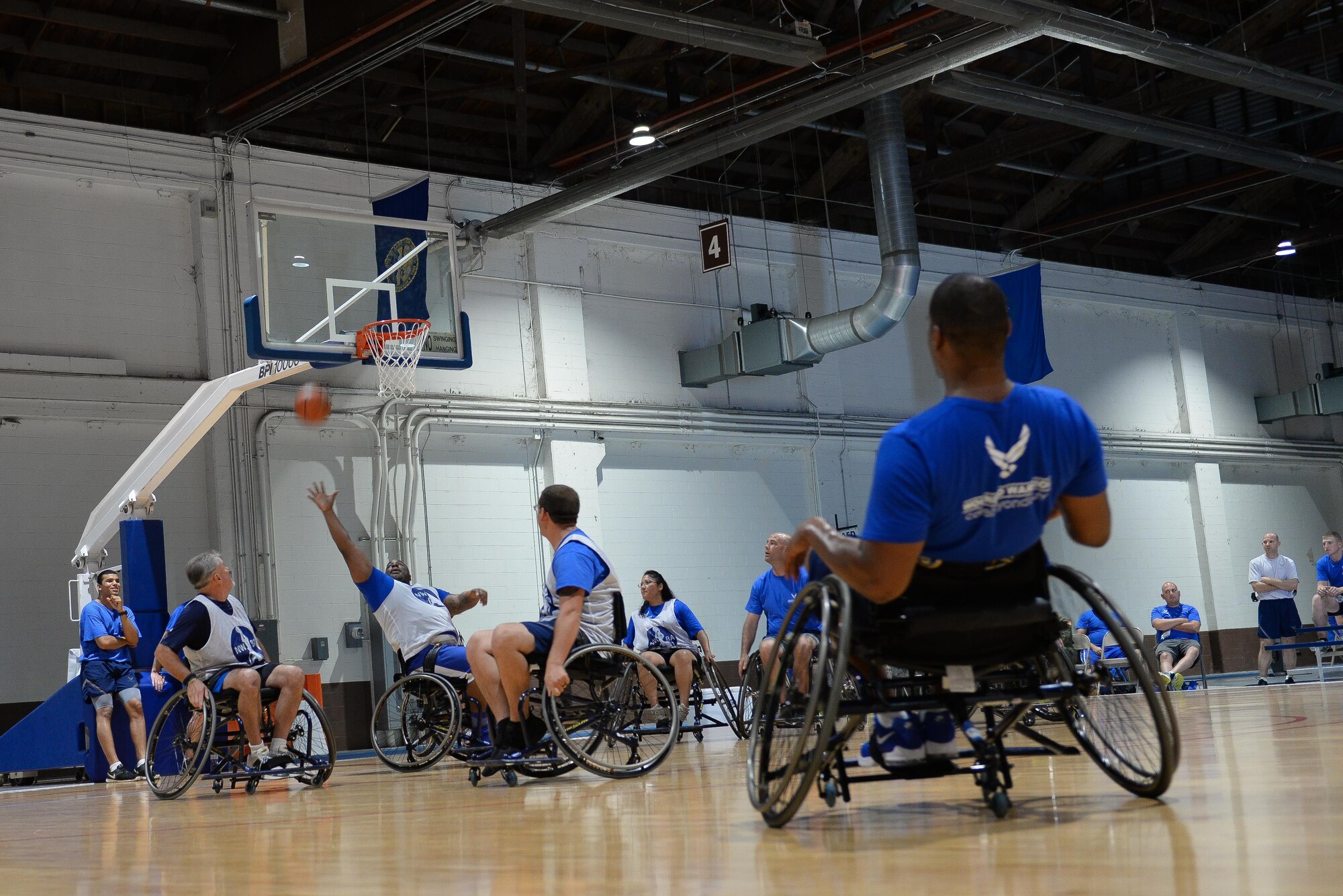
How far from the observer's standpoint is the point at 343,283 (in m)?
10.3

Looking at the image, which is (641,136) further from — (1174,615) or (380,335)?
(1174,615)

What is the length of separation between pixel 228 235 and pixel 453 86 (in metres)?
2.55

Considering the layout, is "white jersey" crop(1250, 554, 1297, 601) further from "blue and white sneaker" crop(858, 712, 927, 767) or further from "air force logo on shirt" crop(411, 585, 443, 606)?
"blue and white sneaker" crop(858, 712, 927, 767)

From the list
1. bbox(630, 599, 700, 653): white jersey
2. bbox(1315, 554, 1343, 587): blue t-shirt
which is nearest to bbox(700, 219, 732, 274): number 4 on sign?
bbox(630, 599, 700, 653): white jersey

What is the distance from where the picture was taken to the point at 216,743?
21.8ft

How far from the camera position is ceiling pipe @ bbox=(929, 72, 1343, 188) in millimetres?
12031

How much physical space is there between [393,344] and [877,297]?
511cm

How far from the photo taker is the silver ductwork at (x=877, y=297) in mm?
12891

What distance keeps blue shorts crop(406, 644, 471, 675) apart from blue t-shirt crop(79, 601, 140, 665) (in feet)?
11.8

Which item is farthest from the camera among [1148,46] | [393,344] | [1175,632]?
[1175,632]

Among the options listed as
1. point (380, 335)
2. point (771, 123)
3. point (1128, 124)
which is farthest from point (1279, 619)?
point (380, 335)

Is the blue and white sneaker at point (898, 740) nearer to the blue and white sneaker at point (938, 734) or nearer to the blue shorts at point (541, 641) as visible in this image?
the blue and white sneaker at point (938, 734)

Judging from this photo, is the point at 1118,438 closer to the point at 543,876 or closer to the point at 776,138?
the point at 776,138

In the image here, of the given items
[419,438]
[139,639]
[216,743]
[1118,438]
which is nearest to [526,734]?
[216,743]
